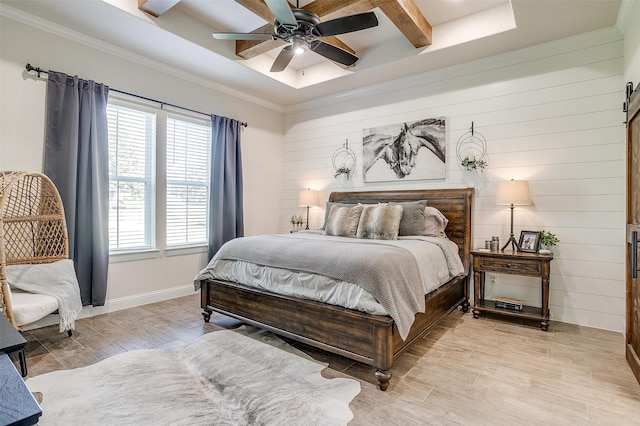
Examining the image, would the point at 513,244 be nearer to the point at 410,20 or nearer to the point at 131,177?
the point at 410,20

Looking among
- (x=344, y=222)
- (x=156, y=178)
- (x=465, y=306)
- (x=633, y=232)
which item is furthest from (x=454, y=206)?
(x=156, y=178)

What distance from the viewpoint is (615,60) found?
3223 mm

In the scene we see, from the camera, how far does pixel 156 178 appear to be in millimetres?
4133

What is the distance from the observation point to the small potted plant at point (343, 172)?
197 inches


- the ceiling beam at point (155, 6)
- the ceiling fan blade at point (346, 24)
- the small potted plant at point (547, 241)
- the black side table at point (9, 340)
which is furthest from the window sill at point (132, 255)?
the small potted plant at point (547, 241)

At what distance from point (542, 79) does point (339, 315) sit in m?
3.38

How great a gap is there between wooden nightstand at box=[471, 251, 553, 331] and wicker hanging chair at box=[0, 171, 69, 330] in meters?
4.10

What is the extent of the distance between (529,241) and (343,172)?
2.57 m

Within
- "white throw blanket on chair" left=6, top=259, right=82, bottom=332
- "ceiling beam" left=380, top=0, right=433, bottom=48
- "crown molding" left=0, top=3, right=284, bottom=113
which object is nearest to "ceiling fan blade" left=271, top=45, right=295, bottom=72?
"ceiling beam" left=380, top=0, right=433, bottom=48

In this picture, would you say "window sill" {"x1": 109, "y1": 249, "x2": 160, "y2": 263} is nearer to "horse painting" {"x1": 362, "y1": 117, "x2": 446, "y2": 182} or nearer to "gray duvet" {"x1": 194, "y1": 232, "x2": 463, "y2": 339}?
"gray duvet" {"x1": 194, "y1": 232, "x2": 463, "y2": 339}

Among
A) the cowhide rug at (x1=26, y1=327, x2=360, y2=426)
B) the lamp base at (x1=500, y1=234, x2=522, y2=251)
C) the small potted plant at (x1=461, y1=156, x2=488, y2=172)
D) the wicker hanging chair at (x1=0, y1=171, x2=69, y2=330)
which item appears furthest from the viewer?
the small potted plant at (x1=461, y1=156, x2=488, y2=172)

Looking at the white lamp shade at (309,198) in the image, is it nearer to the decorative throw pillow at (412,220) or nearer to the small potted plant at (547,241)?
the decorative throw pillow at (412,220)

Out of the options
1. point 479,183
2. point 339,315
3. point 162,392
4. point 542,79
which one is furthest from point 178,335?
point 542,79

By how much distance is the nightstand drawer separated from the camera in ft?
10.6
